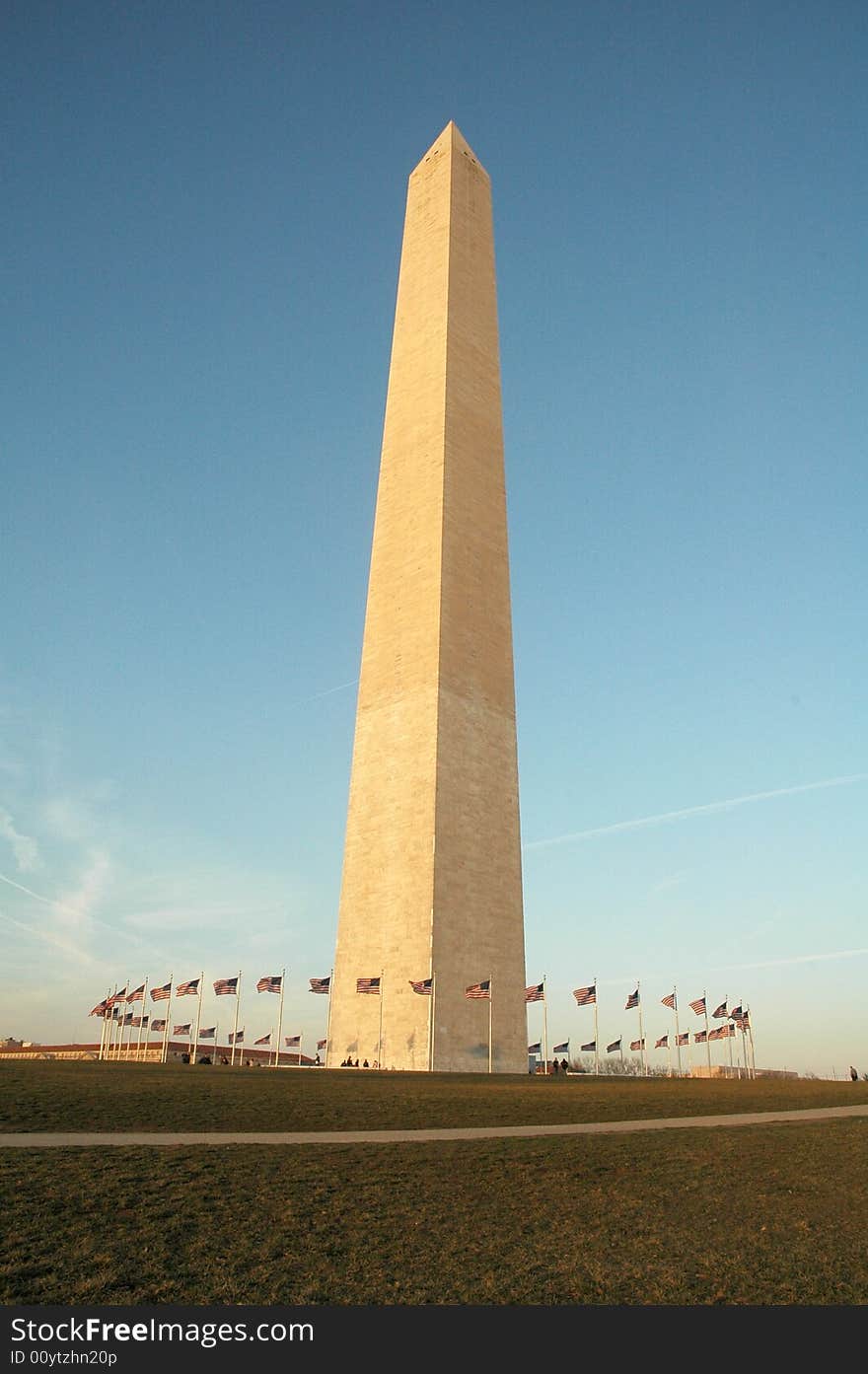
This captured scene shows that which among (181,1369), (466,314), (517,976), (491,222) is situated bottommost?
(181,1369)

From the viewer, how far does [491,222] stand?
56.3m

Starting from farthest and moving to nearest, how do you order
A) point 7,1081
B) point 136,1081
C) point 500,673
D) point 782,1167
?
point 500,673 < point 136,1081 < point 7,1081 < point 782,1167

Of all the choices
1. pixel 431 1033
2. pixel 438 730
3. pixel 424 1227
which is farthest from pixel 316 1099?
pixel 438 730

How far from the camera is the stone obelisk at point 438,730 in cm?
3881

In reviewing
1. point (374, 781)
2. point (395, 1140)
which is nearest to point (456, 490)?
point (374, 781)

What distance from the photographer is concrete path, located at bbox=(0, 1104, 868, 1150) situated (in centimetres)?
1586

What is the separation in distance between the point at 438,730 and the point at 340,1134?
23.5 m

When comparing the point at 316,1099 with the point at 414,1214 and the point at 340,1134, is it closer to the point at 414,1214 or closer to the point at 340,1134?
the point at 340,1134

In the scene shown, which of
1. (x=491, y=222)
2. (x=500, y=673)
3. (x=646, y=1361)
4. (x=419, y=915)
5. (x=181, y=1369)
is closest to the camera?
(x=181, y=1369)

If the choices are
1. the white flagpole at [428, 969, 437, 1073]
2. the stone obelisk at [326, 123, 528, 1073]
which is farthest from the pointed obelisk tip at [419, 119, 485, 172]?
the white flagpole at [428, 969, 437, 1073]

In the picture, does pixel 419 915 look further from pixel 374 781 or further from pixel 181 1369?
pixel 181 1369

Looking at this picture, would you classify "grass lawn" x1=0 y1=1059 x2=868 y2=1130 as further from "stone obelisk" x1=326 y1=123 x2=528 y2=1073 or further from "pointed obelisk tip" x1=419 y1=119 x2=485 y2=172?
"pointed obelisk tip" x1=419 y1=119 x2=485 y2=172

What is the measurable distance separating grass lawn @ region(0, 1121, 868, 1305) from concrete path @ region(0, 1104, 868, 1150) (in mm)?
870

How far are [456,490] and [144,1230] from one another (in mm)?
37802
